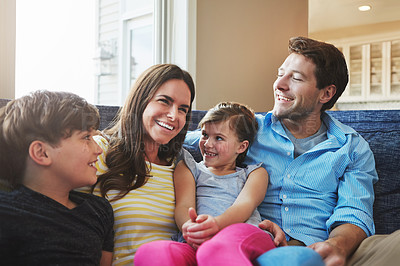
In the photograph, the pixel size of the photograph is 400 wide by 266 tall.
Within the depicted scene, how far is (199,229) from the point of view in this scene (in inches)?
47.3

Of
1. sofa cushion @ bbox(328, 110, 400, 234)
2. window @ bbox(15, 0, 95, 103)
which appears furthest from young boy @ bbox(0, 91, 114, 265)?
sofa cushion @ bbox(328, 110, 400, 234)

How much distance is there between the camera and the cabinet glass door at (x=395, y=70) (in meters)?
6.67

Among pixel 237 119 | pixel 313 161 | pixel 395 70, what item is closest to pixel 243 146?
pixel 237 119

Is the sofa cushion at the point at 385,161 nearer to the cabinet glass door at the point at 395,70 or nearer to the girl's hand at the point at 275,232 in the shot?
the girl's hand at the point at 275,232

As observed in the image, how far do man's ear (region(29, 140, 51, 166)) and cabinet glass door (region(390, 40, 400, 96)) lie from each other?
668cm

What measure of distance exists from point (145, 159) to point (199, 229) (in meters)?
0.39

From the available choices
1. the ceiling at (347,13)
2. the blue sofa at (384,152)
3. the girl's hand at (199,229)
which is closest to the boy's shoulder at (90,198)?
the girl's hand at (199,229)

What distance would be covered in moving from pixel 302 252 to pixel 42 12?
1.92 meters

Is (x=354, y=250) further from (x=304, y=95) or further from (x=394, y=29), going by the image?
(x=394, y=29)

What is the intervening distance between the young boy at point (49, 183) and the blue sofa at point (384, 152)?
0.39m

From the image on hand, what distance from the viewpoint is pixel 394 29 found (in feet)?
22.1

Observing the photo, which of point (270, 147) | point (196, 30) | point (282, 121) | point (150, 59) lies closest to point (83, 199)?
point (270, 147)

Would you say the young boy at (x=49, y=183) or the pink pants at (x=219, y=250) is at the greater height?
the young boy at (x=49, y=183)

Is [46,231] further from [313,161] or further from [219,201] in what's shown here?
[313,161]
